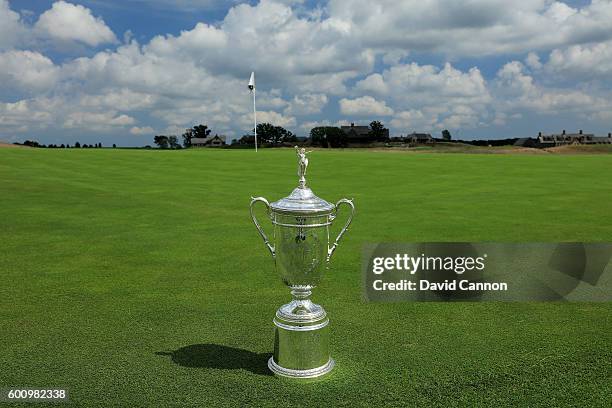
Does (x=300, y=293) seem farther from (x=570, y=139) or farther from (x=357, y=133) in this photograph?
(x=570, y=139)

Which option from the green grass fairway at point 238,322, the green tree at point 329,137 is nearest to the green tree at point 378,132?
the green tree at point 329,137

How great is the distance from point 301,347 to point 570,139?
146870 mm

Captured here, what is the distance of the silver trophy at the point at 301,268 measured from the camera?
4.33 meters

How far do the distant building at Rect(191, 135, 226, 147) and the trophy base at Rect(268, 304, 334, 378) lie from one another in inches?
5374

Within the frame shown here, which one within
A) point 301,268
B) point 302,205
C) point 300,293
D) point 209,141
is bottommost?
point 300,293

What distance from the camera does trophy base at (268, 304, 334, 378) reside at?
4598mm

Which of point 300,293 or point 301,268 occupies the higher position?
point 301,268

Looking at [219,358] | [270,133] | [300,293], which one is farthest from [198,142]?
[300,293]

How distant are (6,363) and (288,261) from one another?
2.98 m

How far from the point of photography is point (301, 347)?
460 centimetres

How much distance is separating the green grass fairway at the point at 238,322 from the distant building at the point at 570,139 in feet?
Answer: 432

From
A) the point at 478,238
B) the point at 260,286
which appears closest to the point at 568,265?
the point at 478,238

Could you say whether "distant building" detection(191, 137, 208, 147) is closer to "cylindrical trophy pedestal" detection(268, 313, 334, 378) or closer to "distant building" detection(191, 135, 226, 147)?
"distant building" detection(191, 135, 226, 147)

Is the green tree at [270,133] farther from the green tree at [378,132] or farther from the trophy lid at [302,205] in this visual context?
the trophy lid at [302,205]
